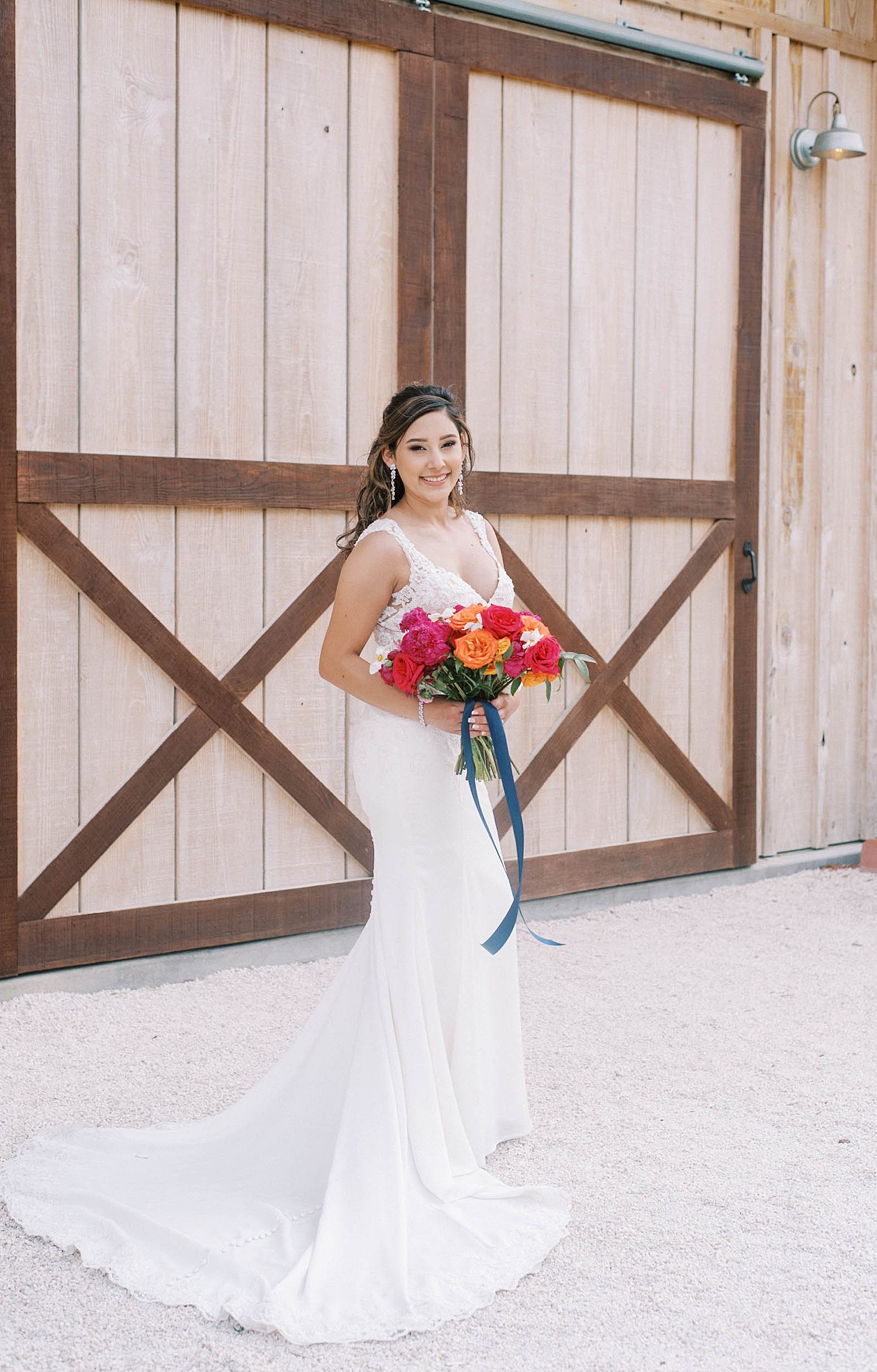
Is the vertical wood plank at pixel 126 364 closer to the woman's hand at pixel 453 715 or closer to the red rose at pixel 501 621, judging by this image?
the woman's hand at pixel 453 715

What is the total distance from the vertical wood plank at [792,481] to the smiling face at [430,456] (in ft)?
10.5

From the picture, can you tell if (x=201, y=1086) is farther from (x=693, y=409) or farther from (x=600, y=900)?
(x=693, y=409)

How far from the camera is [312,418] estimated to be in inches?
190

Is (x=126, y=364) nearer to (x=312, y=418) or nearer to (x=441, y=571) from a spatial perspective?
(x=312, y=418)

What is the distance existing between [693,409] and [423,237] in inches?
59.8

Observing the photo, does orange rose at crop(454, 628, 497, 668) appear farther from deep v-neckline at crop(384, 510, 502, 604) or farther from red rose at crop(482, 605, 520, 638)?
deep v-neckline at crop(384, 510, 502, 604)

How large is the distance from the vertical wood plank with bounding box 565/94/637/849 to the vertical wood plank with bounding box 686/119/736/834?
387mm

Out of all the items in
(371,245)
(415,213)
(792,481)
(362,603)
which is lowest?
(362,603)

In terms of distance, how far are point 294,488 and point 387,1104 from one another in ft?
8.52

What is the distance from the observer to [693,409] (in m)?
5.84

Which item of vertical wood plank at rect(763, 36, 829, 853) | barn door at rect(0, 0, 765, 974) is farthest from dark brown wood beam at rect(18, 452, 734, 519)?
vertical wood plank at rect(763, 36, 829, 853)

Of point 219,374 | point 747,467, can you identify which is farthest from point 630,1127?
point 747,467

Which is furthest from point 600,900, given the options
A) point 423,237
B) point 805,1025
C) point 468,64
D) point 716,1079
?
point 468,64

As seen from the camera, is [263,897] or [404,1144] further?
[263,897]
